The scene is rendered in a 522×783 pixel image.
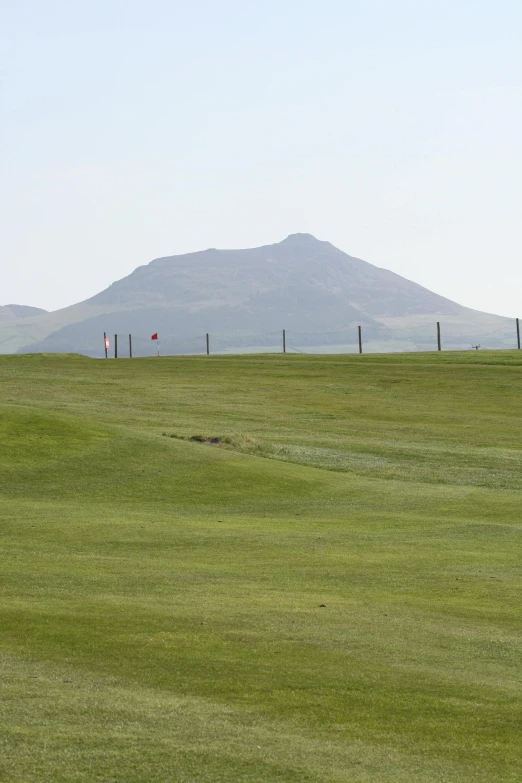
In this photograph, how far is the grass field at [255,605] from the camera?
26.8 feet

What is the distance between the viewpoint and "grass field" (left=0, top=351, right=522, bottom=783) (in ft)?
26.8

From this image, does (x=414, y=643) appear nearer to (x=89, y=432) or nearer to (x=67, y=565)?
(x=67, y=565)

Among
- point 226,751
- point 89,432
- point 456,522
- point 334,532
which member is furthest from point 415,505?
point 226,751

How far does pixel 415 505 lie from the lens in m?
25.0

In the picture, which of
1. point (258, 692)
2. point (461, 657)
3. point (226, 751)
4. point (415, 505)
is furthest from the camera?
point (415, 505)

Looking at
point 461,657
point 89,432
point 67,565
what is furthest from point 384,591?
point 89,432

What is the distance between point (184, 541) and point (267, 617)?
6388mm

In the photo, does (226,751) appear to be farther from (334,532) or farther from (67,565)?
(334,532)

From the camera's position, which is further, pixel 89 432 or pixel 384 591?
pixel 89 432

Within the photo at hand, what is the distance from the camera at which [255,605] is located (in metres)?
13.4

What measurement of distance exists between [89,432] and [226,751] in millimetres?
23226

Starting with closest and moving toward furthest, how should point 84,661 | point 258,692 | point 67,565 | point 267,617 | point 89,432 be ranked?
1. point 258,692
2. point 84,661
3. point 267,617
4. point 67,565
5. point 89,432

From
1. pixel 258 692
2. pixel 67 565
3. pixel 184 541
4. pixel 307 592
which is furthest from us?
pixel 184 541

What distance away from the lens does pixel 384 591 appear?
14.8 m
